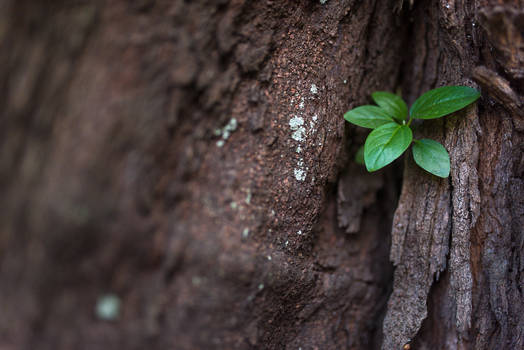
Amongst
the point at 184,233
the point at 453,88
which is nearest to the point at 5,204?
the point at 184,233

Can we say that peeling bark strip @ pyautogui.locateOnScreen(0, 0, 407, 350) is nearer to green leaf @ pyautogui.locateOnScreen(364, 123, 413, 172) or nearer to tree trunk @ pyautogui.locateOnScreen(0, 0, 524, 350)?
tree trunk @ pyautogui.locateOnScreen(0, 0, 524, 350)

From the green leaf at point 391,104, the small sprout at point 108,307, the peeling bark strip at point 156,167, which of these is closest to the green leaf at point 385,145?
the green leaf at point 391,104

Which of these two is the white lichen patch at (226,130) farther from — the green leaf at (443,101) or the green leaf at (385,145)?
the green leaf at (443,101)

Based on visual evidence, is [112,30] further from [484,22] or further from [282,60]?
[484,22]

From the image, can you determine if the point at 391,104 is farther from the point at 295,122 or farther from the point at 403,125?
the point at 295,122

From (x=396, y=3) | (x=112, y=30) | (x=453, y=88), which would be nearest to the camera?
(x=112, y=30)

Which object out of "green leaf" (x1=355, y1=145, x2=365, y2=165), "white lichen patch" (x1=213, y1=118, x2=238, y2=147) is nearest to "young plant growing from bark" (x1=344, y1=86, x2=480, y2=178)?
"green leaf" (x1=355, y1=145, x2=365, y2=165)

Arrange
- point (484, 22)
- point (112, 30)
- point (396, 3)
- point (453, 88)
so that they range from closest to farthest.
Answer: point (112, 30) < point (484, 22) < point (453, 88) < point (396, 3)
